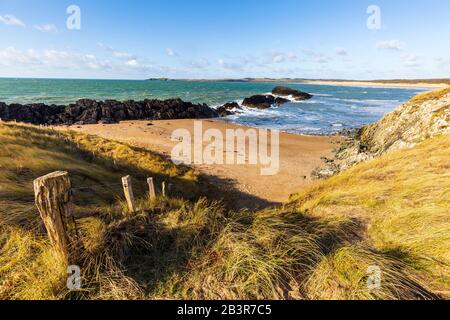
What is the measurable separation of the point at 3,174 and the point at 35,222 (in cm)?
389

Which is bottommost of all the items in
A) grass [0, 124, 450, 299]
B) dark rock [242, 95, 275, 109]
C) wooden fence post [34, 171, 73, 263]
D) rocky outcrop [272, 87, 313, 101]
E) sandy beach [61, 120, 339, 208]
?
sandy beach [61, 120, 339, 208]

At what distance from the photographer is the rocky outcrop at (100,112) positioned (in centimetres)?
3419

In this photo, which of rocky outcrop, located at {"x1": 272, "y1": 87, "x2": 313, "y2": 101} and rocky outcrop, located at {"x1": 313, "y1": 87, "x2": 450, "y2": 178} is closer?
rocky outcrop, located at {"x1": 313, "y1": 87, "x2": 450, "y2": 178}

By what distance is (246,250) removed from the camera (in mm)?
3561

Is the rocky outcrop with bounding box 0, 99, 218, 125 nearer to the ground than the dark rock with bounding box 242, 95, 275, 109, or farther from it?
nearer to the ground

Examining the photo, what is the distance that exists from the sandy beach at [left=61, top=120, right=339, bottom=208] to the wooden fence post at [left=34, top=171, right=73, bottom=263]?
8339mm

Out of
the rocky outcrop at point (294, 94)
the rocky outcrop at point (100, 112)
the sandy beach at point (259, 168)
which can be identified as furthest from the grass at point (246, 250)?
the rocky outcrop at point (294, 94)

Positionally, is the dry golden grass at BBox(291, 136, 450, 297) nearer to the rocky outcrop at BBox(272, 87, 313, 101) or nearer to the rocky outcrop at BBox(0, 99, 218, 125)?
the rocky outcrop at BBox(0, 99, 218, 125)

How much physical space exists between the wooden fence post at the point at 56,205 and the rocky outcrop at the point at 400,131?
1059 cm

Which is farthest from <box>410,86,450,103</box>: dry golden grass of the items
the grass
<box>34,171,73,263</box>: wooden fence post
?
<box>34,171,73,263</box>: wooden fence post

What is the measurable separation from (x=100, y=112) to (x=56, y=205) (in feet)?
122

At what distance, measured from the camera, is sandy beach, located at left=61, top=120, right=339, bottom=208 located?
40.4 feet
